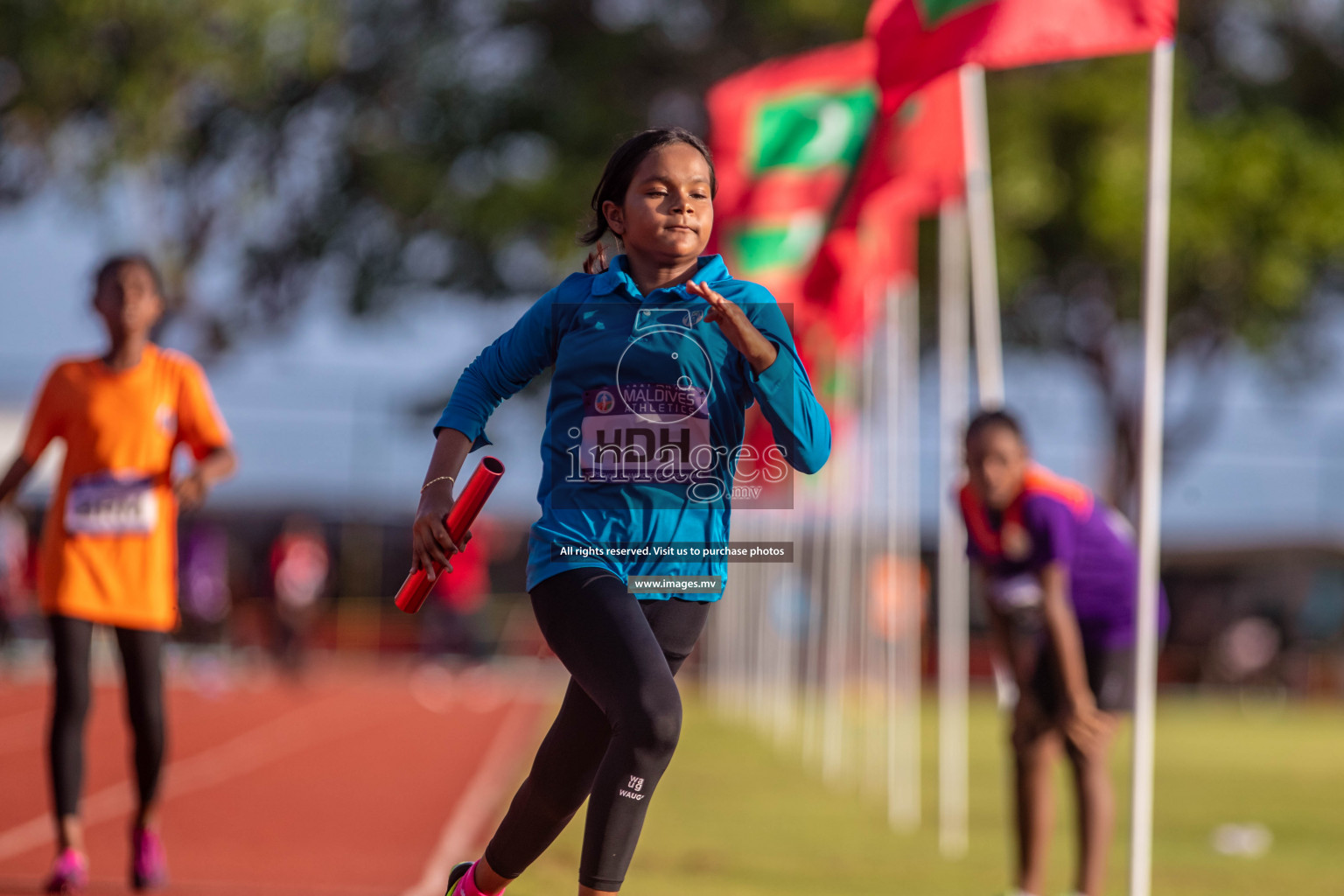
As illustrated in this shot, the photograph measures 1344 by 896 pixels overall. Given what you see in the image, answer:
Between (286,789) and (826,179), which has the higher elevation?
(826,179)

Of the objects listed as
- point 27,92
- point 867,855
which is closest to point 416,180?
point 27,92

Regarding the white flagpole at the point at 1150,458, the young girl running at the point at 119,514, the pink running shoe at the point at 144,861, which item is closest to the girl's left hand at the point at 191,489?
the young girl running at the point at 119,514

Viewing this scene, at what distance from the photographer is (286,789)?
417 inches

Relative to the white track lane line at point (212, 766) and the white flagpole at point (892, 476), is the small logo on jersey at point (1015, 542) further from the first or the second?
the white flagpole at point (892, 476)

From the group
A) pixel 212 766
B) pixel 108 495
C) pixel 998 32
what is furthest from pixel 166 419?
pixel 212 766

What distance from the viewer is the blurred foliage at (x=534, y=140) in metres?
21.7

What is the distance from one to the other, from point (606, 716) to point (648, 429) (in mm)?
628

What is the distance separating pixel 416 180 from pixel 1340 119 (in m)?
13.8

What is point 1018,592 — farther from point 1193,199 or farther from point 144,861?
point 1193,199

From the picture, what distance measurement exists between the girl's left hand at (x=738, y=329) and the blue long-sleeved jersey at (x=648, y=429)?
3.5 inches

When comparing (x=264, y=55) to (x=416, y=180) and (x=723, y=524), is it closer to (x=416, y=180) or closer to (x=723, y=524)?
(x=416, y=180)

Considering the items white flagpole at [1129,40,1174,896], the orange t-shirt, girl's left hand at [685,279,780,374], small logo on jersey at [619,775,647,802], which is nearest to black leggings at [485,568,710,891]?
small logo on jersey at [619,775,647,802]

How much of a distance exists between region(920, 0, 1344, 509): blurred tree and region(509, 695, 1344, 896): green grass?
8438mm

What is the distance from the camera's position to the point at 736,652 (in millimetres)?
25641
